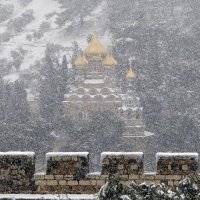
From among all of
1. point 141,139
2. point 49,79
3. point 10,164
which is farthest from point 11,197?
point 49,79

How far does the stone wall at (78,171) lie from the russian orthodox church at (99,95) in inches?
1742

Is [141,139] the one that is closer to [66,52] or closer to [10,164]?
[66,52]

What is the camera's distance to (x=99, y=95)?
54.8m

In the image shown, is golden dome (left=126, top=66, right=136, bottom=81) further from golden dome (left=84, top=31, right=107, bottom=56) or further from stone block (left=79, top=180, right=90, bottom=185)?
stone block (left=79, top=180, right=90, bottom=185)

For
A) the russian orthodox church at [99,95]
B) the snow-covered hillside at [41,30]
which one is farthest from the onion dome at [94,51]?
the snow-covered hillside at [41,30]

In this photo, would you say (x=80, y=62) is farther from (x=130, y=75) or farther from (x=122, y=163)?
(x=122, y=163)

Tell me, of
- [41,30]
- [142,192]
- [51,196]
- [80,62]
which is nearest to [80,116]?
[80,62]

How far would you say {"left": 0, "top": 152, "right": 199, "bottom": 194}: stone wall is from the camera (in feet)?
18.4

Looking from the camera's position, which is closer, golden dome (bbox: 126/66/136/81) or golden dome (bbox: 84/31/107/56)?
golden dome (bbox: 84/31/107/56)

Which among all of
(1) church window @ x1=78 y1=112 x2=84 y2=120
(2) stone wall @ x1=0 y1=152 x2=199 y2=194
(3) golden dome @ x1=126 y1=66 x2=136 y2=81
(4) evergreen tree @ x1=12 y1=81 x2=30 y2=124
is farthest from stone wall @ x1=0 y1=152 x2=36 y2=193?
(3) golden dome @ x1=126 y1=66 x2=136 y2=81

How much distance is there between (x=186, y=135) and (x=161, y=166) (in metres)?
41.3

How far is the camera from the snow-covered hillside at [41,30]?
90.0m

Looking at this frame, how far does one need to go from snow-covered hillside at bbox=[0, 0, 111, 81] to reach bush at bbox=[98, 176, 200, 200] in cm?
7893

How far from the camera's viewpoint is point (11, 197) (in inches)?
210
